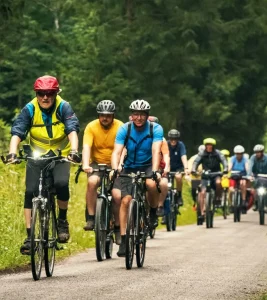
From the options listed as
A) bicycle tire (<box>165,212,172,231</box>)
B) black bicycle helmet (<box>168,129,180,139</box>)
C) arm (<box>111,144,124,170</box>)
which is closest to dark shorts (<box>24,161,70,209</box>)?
arm (<box>111,144,124,170</box>)

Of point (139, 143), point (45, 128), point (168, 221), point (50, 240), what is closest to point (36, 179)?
point (45, 128)

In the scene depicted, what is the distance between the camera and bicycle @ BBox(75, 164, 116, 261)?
52.3ft

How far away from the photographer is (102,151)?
1688 cm

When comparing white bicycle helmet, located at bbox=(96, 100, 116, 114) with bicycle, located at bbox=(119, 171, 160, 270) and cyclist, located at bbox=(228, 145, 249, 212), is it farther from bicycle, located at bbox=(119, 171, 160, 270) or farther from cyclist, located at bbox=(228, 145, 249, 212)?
cyclist, located at bbox=(228, 145, 249, 212)

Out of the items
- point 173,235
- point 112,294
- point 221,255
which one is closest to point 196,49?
point 173,235

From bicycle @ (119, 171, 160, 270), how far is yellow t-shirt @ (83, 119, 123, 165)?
1.55 metres

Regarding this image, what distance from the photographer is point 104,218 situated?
53.2ft

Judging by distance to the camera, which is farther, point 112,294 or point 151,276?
point 151,276

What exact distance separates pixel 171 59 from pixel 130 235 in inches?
1263

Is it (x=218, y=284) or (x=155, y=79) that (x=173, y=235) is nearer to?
(x=218, y=284)

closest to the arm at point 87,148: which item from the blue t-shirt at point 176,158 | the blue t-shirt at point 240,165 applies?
the blue t-shirt at point 176,158

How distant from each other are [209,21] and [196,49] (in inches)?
46.4

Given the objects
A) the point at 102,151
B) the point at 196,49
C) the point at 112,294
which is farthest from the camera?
the point at 196,49

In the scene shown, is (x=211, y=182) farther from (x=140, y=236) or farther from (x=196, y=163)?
(x=140, y=236)
